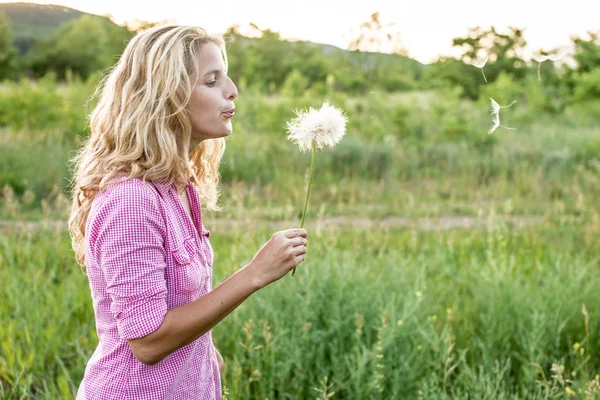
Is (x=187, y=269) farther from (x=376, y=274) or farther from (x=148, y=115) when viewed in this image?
(x=376, y=274)

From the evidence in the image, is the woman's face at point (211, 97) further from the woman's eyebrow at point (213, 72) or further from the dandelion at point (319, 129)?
the dandelion at point (319, 129)

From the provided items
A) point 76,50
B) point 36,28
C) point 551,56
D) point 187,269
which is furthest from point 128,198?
point 36,28

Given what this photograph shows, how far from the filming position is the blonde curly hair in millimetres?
1646

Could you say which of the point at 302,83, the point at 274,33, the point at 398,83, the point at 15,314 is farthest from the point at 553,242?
the point at 274,33

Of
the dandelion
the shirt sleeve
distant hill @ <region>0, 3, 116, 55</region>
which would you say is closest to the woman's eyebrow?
the dandelion

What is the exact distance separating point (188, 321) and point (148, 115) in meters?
0.50

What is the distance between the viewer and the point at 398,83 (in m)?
15.3

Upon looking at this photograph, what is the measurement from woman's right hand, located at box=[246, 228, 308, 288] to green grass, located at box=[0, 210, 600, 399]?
968 mm

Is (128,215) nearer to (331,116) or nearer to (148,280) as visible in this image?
(148,280)

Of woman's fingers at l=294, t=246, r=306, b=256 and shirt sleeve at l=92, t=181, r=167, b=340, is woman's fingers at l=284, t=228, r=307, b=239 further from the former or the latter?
shirt sleeve at l=92, t=181, r=167, b=340

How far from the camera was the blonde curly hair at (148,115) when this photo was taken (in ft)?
5.40

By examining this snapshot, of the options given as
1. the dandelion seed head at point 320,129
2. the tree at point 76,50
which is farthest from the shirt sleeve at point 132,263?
the tree at point 76,50

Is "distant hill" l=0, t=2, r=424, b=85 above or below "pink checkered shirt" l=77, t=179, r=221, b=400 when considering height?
above

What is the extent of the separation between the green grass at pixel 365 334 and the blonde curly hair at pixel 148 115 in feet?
3.31
